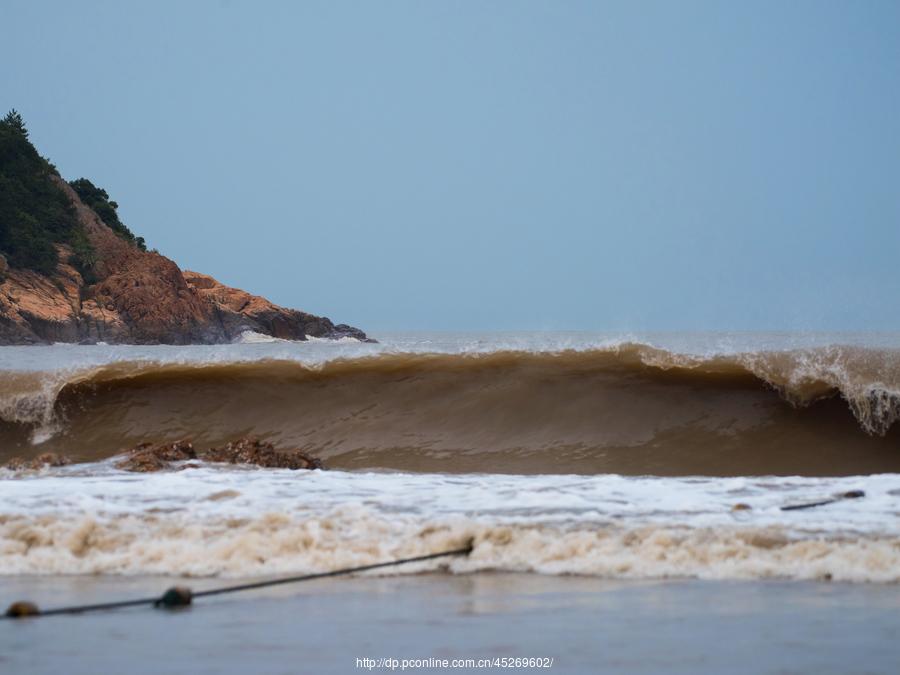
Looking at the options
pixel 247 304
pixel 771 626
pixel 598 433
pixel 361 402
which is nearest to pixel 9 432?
pixel 361 402

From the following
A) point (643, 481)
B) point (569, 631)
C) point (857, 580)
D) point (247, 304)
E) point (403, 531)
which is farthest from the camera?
point (247, 304)

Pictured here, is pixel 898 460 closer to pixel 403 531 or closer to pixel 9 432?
pixel 403 531

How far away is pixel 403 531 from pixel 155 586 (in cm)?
142

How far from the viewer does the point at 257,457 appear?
28.4 ft

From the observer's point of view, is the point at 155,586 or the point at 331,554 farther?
the point at 331,554

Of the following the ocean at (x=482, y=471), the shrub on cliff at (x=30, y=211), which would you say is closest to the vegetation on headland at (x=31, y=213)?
the shrub on cliff at (x=30, y=211)

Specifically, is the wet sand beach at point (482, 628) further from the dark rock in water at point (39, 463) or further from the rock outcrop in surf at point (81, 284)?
the rock outcrop in surf at point (81, 284)

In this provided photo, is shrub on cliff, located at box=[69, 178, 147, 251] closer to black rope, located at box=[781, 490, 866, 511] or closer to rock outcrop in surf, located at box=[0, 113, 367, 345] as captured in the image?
rock outcrop in surf, located at box=[0, 113, 367, 345]

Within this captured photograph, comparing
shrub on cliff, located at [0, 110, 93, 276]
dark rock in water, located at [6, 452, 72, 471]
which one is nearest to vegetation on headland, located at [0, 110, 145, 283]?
shrub on cliff, located at [0, 110, 93, 276]

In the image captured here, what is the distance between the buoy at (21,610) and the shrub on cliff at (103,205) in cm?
7507

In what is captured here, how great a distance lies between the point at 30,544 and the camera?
606 centimetres

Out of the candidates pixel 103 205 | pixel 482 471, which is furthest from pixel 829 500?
pixel 103 205

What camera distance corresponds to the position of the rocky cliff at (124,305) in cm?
5888

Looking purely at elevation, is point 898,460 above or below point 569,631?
above
